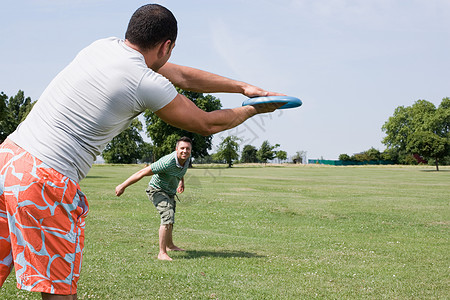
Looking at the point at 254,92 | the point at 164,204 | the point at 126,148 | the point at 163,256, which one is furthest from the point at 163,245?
the point at 126,148

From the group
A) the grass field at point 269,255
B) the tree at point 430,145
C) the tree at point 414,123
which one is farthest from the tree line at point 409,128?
the grass field at point 269,255

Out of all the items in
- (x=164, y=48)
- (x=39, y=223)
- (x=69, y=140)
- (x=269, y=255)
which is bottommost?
(x=269, y=255)

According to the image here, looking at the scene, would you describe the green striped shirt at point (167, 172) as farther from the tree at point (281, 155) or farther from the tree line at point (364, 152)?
the tree at point (281, 155)

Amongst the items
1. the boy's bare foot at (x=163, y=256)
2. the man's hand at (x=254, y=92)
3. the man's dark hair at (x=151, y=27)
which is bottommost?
the boy's bare foot at (x=163, y=256)

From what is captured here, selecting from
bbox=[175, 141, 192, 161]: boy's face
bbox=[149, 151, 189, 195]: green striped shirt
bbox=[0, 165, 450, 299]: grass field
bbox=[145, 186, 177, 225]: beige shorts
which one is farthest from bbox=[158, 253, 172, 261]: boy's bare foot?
bbox=[175, 141, 192, 161]: boy's face

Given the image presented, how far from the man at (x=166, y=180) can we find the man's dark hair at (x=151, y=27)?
556cm

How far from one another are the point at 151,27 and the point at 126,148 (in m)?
108

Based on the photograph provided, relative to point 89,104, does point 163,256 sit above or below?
below

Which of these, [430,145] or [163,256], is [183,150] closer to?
[163,256]

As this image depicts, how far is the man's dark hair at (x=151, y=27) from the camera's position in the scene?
317 cm

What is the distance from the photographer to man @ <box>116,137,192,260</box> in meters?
8.91

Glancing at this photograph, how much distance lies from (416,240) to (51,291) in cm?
1107

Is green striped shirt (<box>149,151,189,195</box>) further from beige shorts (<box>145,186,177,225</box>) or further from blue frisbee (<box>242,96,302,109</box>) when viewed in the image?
blue frisbee (<box>242,96,302,109</box>)

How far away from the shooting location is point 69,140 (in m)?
3.04
